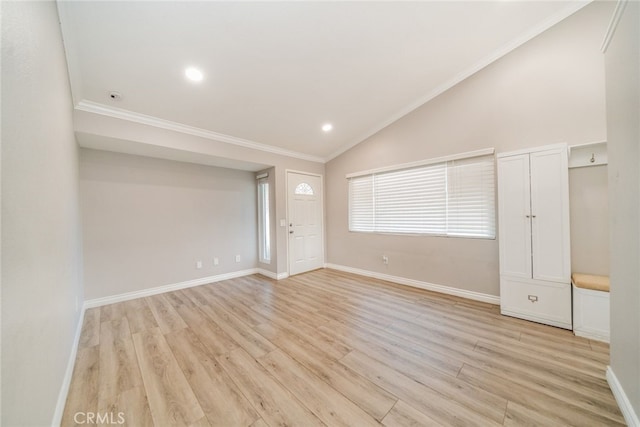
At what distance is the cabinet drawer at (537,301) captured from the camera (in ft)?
7.72

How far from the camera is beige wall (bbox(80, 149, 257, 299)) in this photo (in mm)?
3135

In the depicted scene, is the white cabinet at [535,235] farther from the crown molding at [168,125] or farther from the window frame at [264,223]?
the window frame at [264,223]

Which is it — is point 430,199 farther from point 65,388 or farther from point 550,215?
point 65,388

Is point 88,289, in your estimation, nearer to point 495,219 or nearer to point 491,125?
point 495,219

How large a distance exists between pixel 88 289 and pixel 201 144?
2526 millimetres

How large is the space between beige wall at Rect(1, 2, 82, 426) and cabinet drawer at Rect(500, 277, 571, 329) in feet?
12.4

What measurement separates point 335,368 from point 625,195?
7.39 feet

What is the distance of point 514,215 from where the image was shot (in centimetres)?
262

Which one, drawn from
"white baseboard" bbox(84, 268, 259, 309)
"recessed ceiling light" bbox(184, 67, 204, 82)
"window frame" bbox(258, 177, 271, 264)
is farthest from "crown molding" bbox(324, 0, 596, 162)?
"white baseboard" bbox(84, 268, 259, 309)

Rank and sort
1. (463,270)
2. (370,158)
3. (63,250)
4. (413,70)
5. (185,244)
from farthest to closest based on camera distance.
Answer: (370,158) < (185,244) < (463,270) < (413,70) < (63,250)

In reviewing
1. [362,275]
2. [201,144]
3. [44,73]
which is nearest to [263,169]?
[201,144]

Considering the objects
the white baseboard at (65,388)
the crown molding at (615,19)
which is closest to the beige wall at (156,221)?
the white baseboard at (65,388)

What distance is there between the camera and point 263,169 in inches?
179

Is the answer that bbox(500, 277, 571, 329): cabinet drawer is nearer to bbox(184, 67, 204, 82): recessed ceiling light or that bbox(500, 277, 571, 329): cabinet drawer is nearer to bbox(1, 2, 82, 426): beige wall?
bbox(1, 2, 82, 426): beige wall
